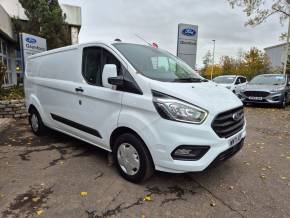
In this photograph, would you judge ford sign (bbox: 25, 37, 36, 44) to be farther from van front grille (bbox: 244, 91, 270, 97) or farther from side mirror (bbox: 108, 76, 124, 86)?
van front grille (bbox: 244, 91, 270, 97)

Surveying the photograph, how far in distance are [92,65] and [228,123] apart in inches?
86.5

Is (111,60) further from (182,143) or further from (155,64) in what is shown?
(182,143)

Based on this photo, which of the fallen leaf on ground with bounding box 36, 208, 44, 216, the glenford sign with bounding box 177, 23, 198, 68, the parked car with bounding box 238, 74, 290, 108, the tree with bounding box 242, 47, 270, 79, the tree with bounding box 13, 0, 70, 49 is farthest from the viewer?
the tree with bounding box 242, 47, 270, 79

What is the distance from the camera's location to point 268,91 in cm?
980

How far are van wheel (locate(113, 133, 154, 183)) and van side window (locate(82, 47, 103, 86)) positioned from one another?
3.20 feet

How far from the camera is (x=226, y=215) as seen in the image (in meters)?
2.52

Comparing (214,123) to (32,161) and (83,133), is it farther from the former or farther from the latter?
(32,161)

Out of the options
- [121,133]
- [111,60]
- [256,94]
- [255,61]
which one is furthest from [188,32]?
[255,61]

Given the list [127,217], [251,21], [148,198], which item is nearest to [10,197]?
[127,217]

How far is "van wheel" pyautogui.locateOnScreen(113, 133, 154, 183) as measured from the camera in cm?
290

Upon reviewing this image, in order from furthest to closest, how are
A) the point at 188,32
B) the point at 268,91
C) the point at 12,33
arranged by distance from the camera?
the point at 12,33, the point at 188,32, the point at 268,91

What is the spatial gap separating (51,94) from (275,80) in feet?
33.3

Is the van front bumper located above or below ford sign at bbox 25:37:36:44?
below

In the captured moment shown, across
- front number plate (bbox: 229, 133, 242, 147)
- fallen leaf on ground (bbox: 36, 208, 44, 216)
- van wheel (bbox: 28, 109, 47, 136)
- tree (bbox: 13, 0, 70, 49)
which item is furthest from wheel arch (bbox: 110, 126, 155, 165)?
tree (bbox: 13, 0, 70, 49)
